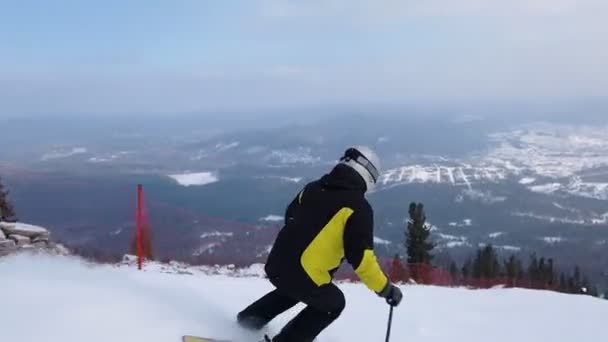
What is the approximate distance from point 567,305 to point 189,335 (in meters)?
6.37

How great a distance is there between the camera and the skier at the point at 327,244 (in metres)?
4.01

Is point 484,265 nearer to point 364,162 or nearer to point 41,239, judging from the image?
point 41,239

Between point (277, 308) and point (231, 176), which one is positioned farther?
point (231, 176)

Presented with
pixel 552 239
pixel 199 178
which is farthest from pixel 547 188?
pixel 199 178

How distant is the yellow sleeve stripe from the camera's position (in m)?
4.03

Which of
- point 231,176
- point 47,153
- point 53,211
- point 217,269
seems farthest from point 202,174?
point 217,269

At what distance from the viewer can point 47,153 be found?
178625 mm

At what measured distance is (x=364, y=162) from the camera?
164 inches

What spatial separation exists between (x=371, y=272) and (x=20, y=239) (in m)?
7.42

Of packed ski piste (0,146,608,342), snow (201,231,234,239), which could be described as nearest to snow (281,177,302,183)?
snow (201,231,234,239)

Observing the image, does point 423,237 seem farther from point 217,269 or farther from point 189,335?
point 189,335

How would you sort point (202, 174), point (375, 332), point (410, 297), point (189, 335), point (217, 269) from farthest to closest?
point (202, 174) → point (217, 269) → point (410, 297) → point (375, 332) → point (189, 335)

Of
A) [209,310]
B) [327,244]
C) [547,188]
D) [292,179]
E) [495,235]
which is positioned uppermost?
[547,188]

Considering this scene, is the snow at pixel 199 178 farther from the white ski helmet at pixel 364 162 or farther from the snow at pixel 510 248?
the white ski helmet at pixel 364 162
